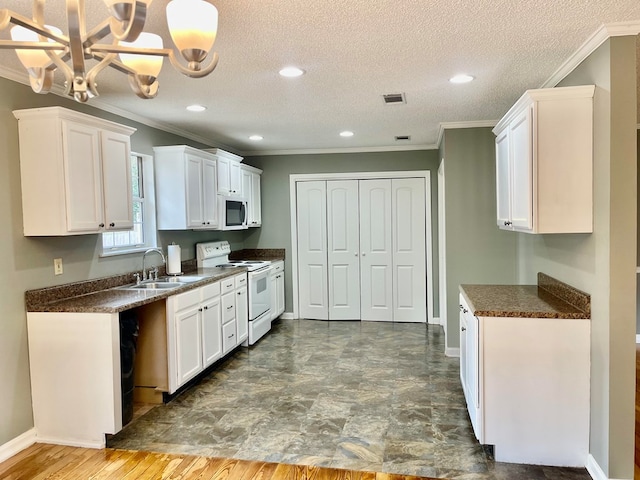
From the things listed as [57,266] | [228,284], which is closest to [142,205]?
[228,284]

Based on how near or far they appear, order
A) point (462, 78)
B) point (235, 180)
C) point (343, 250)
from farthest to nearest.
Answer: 1. point (343, 250)
2. point (235, 180)
3. point (462, 78)

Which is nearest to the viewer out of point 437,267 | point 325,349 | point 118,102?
point 118,102

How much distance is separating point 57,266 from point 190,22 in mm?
2317

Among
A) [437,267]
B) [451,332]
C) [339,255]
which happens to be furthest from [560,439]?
[339,255]

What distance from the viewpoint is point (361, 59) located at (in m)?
2.64

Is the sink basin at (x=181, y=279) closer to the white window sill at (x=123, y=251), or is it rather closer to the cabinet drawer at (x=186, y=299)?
the cabinet drawer at (x=186, y=299)

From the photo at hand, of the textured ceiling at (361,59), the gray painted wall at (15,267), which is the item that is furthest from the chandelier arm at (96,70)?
the gray painted wall at (15,267)

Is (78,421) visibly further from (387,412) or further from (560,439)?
(560,439)

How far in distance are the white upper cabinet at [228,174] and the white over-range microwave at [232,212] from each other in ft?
0.24

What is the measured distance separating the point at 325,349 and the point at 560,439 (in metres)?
2.73

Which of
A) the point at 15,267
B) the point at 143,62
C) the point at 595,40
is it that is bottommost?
the point at 15,267

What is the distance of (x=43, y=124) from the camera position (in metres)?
2.77

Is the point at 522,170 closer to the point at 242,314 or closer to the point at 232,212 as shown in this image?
the point at 242,314

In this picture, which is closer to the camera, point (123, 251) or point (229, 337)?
point (123, 251)
